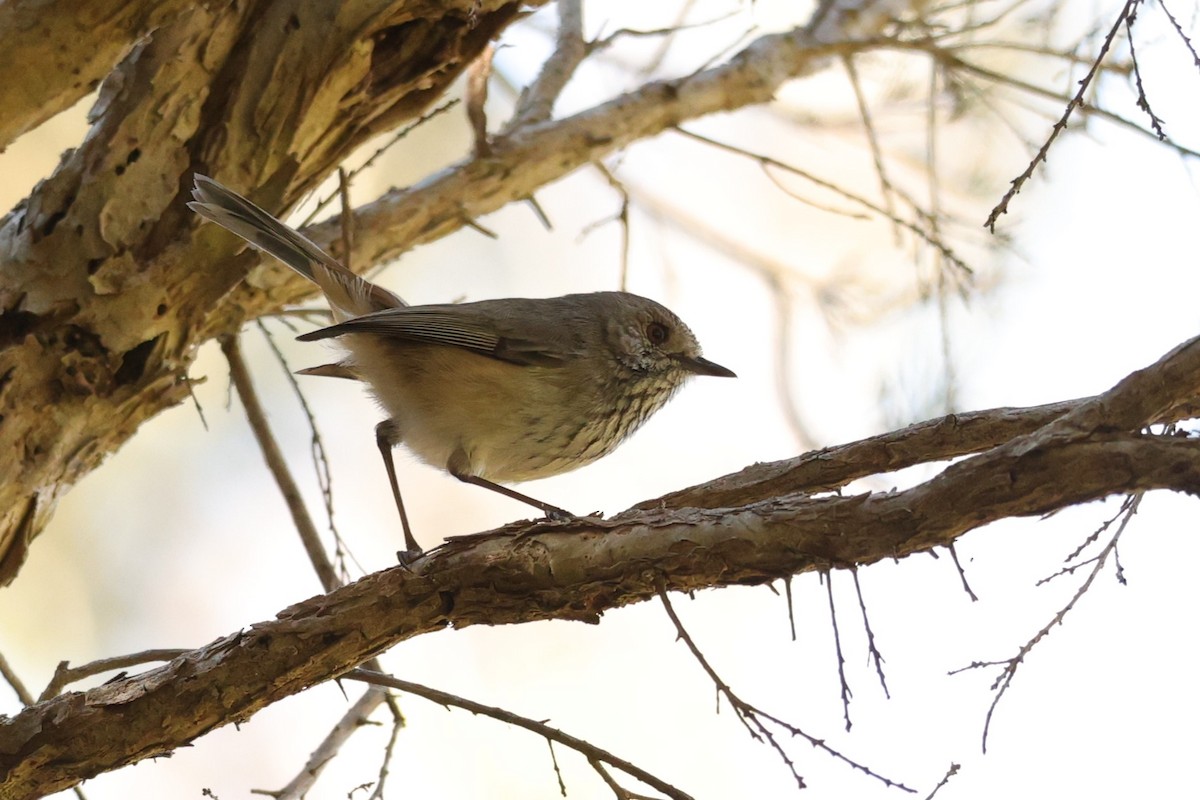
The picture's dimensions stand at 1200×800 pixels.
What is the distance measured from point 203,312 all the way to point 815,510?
2.20m

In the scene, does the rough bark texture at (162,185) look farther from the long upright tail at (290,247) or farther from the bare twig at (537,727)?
the bare twig at (537,727)

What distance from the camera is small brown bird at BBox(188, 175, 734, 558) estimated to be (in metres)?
3.38

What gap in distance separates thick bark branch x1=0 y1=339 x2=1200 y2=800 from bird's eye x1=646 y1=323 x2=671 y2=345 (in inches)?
58.4

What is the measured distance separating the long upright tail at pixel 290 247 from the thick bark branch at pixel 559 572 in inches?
52.8

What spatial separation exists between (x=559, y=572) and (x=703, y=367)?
187cm

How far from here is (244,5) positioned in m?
3.12

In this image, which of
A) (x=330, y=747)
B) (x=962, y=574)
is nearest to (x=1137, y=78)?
(x=962, y=574)

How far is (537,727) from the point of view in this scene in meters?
2.41

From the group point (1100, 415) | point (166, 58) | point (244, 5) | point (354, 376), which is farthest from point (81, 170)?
point (1100, 415)

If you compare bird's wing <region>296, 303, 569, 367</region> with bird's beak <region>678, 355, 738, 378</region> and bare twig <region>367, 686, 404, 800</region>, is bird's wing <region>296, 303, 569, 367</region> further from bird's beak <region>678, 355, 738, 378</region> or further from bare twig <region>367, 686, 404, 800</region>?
bare twig <region>367, 686, 404, 800</region>

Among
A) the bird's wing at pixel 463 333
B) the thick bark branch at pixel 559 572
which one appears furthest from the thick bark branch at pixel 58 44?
the thick bark branch at pixel 559 572

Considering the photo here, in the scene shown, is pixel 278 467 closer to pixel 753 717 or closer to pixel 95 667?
pixel 95 667

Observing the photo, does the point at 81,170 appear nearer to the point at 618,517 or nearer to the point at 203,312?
the point at 203,312

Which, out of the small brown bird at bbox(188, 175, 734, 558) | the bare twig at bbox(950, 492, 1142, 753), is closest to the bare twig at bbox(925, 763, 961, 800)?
the bare twig at bbox(950, 492, 1142, 753)
